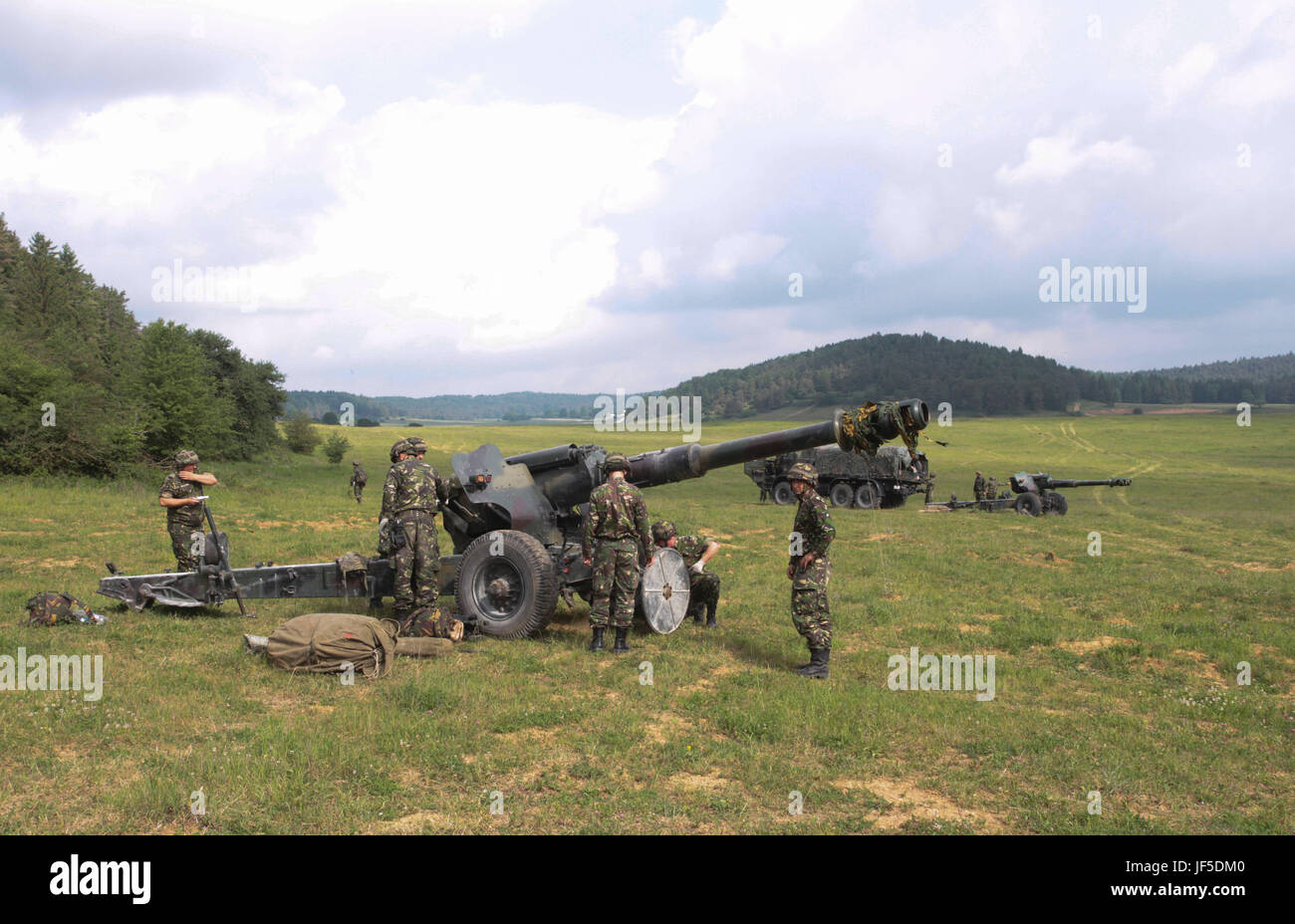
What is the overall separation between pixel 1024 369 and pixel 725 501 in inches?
4751

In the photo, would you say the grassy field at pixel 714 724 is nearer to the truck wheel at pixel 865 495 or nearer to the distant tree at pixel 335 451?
the truck wheel at pixel 865 495

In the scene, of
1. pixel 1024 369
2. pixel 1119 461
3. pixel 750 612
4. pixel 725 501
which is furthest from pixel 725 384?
pixel 750 612

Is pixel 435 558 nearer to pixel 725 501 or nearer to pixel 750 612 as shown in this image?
pixel 750 612

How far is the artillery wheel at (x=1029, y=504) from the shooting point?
2491 centimetres

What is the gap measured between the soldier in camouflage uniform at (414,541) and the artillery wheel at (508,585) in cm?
38

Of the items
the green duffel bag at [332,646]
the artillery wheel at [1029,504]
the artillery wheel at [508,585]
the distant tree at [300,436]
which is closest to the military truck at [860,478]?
the artillery wheel at [1029,504]

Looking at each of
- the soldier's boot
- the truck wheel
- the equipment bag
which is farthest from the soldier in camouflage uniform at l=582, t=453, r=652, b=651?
the truck wheel

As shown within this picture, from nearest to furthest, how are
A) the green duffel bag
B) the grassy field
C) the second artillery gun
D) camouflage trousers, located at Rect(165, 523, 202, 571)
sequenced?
the grassy field < the green duffel bag < camouflage trousers, located at Rect(165, 523, 202, 571) < the second artillery gun

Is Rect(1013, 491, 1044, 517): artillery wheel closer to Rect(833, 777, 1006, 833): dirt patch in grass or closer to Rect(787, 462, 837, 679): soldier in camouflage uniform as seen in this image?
Rect(787, 462, 837, 679): soldier in camouflage uniform

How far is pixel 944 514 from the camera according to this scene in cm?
2489

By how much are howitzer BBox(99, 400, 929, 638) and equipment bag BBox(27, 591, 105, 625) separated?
317 mm

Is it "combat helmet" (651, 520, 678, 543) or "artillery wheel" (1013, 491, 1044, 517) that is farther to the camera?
"artillery wheel" (1013, 491, 1044, 517)

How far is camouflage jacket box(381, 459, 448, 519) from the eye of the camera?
27.9 ft

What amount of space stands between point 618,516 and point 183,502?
513cm
